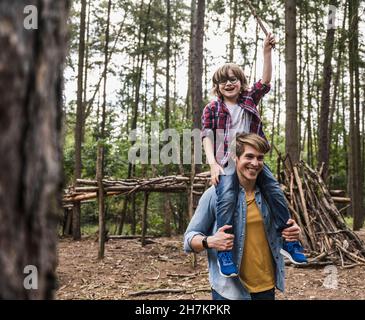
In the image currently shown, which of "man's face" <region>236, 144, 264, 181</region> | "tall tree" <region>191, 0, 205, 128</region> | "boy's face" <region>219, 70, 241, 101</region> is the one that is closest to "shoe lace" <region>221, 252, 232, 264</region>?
"man's face" <region>236, 144, 264, 181</region>

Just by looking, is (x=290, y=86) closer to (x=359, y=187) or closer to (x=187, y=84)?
(x=359, y=187)

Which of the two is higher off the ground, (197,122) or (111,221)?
(197,122)

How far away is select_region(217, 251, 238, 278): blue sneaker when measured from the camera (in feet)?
6.64

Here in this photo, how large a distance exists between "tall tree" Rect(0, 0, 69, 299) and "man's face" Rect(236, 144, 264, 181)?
1.51m

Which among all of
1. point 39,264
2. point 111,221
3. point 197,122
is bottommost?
point 111,221

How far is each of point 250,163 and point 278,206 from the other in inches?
12.7

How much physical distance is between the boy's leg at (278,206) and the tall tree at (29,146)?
166 cm

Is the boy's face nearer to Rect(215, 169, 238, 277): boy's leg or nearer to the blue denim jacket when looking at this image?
Rect(215, 169, 238, 277): boy's leg

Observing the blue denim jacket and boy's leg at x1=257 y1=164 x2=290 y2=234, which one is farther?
boy's leg at x1=257 y1=164 x2=290 y2=234

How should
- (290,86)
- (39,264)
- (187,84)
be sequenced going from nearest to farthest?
(39,264), (290,86), (187,84)
